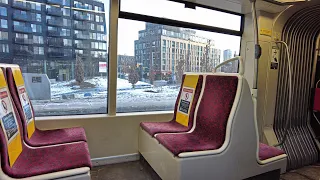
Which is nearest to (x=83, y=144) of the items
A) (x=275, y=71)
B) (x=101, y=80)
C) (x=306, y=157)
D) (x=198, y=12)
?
(x=101, y=80)

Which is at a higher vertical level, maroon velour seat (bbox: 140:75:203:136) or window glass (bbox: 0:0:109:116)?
window glass (bbox: 0:0:109:116)

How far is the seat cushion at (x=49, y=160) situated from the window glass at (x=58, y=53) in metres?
0.86

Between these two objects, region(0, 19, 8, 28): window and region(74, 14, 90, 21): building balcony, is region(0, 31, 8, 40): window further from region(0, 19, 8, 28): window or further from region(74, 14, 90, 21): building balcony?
region(74, 14, 90, 21): building balcony

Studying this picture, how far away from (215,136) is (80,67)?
170 cm

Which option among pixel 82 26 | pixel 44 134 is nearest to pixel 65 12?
pixel 82 26

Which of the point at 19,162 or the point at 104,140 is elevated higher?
the point at 19,162

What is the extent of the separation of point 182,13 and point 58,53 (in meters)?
1.69

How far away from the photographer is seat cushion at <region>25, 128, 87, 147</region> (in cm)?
178

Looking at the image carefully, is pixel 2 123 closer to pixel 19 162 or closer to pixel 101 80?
pixel 19 162

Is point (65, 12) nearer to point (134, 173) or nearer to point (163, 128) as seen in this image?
point (163, 128)

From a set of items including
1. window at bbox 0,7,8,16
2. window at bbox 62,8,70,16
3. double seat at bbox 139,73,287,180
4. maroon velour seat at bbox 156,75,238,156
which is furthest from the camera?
window at bbox 62,8,70,16

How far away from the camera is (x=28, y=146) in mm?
1651

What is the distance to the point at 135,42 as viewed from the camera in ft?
8.80

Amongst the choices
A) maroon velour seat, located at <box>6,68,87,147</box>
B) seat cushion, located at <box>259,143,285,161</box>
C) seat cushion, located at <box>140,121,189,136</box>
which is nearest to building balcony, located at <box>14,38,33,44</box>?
maroon velour seat, located at <box>6,68,87,147</box>
